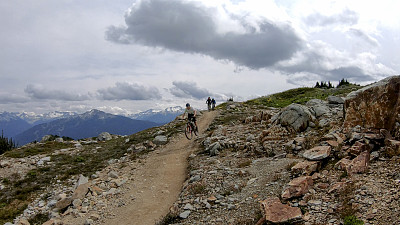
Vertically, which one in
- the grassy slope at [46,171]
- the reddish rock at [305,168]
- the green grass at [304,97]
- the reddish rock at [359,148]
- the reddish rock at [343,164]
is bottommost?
the grassy slope at [46,171]

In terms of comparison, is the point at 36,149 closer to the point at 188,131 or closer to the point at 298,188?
the point at 188,131

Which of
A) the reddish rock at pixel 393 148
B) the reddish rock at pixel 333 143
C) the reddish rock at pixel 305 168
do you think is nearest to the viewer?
the reddish rock at pixel 393 148

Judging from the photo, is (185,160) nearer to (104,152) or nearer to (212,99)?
(104,152)

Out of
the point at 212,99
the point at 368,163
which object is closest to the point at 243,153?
the point at 368,163

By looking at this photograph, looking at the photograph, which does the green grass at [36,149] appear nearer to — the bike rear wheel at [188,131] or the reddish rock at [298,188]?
the bike rear wheel at [188,131]

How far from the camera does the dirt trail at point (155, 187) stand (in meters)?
11.0

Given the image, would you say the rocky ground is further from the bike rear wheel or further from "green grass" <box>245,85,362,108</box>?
"green grass" <box>245,85,362,108</box>

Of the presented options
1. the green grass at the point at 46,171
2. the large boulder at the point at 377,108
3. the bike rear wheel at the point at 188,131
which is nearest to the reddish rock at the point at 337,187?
the large boulder at the point at 377,108

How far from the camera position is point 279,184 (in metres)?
9.94

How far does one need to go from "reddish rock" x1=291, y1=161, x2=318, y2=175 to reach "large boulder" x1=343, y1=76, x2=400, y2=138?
374cm

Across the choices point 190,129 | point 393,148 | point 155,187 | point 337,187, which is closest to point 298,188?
point 337,187

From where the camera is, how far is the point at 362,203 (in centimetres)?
699

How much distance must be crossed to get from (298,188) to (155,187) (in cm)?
866

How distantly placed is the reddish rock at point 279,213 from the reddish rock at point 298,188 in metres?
0.53
